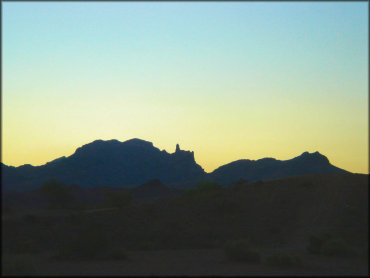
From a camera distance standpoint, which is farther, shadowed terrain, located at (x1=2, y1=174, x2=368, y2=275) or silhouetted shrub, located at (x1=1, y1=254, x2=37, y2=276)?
shadowed terrain, located at (x1=2, y1=174, x2=368, y2=275)

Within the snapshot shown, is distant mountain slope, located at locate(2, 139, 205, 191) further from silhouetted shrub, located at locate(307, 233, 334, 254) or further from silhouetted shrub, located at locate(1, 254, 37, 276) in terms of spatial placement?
silhouetted shrub, located at locate(307, 233, 334, 254)

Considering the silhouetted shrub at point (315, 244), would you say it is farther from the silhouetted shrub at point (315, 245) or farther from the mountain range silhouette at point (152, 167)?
the mountain range silhouette at point (152, 167)

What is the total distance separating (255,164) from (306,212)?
7876 centimetres

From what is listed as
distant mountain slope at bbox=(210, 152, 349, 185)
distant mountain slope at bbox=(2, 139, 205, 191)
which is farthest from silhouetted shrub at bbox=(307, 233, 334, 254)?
distant mountain slope at bbox=(210, 152, 349, 185)

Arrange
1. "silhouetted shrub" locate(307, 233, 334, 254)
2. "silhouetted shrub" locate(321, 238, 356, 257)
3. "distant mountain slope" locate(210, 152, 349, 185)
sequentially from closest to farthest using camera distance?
"silhouetted shrub" locate(321, 238, 356, 257), "silhouetted shrub" locate(307, 233, 334, 254), "distant mountain slope" locate(210, 152, 349, 185)

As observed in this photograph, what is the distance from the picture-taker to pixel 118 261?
1262 inches

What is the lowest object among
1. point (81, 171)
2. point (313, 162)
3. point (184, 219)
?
point (184, 219)

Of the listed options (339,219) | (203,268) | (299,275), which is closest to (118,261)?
(203,268)

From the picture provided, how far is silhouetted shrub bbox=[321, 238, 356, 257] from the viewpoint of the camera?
115 feet

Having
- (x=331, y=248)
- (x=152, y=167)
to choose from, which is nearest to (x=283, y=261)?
(x=331, y=248)

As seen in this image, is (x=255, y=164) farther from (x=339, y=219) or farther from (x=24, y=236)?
(x=24, y=236)

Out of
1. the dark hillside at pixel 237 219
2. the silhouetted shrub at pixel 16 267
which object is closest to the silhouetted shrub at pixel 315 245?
the dark hillside at pixel 237 219

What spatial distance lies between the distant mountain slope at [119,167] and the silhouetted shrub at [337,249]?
64.9 ft

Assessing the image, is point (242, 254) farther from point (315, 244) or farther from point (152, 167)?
point (152, 167)
